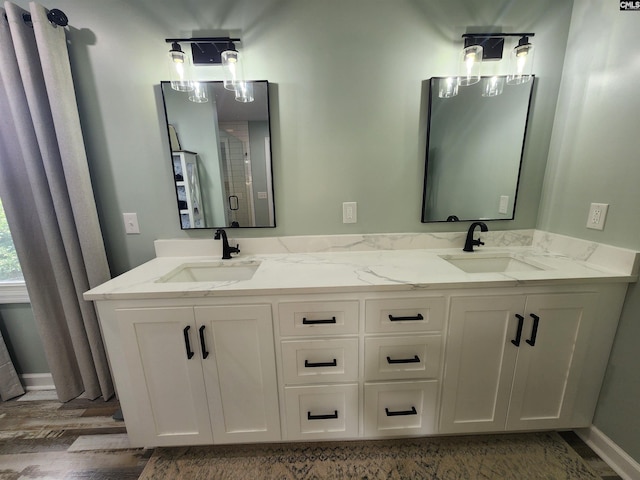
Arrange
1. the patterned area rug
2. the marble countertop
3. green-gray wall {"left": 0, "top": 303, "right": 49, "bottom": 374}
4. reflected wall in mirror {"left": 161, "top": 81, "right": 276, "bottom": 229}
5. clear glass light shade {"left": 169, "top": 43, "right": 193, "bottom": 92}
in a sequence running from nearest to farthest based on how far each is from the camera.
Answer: the marble countertop
the patterned area rug
clear glass light shade {"left": 169, "top": 43, "right": 193, "bottom": 92}
reflected wall in mirror {"left": 161, "top": 81, "right": 276, "bottom": 229}
green-gray wall {"left": 0, "top": 303, "right": 49, "bottom": 374}

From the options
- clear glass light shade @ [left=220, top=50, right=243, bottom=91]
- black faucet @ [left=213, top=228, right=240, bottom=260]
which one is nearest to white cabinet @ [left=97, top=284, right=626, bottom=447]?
black faucet @ [left=213, top=228, right=240, bottom=260]

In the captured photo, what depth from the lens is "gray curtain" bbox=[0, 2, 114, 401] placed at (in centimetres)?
125

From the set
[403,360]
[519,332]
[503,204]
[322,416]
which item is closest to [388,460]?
[322,416]

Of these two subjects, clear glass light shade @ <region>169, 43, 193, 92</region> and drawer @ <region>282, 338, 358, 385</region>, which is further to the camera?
clear glass light shade @ <region>169, 43, 193, 92</region>

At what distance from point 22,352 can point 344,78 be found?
9.13ft

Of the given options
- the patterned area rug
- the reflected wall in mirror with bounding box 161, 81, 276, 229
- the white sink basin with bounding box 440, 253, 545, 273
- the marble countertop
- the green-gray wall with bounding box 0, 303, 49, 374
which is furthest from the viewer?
the green-gray wall with bounding box 0, 303, 49, 374

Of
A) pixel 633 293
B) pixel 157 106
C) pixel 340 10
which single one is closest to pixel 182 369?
pixel 157 106

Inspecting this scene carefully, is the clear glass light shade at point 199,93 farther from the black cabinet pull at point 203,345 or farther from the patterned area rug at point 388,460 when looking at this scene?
the patterned area rug at point 388,460

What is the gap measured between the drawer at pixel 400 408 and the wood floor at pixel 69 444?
828mm

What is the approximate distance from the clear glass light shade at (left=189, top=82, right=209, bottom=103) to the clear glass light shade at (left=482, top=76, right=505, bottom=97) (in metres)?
1.62

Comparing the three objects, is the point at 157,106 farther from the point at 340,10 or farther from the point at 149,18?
the point at 340,10

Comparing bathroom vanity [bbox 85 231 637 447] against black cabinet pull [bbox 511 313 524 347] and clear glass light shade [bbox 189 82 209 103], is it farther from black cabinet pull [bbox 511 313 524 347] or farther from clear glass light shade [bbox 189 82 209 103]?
clear glass light shade [bbox 189 82 209 103]

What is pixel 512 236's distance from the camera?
5.37ft

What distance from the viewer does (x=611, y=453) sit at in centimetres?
122
